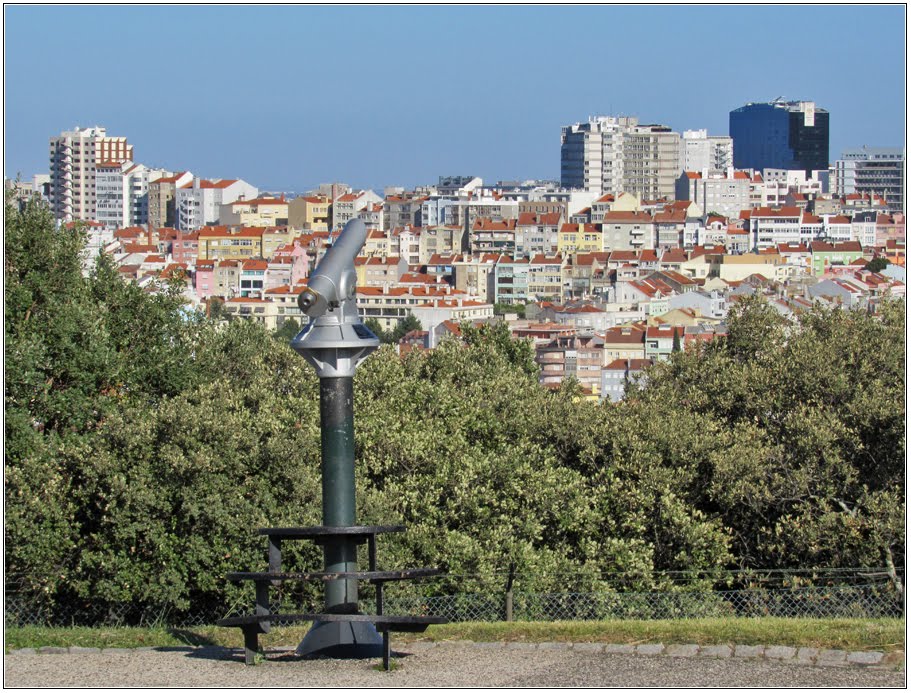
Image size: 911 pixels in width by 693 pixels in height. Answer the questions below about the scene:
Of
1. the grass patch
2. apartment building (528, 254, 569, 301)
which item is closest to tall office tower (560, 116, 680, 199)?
apartment building (528, 254, 569, 301)

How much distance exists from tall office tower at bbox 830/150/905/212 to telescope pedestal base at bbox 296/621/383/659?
17075 centimetres

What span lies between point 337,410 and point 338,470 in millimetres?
237

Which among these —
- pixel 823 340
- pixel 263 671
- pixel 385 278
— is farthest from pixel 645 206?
pixel 263 671

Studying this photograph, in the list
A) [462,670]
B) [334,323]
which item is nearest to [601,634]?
[462,670]

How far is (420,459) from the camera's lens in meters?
13.0

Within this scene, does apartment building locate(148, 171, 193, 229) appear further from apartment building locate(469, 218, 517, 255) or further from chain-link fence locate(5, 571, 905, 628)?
chain-link fence locate(5, 571, 905, 628)

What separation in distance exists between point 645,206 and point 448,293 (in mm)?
48677

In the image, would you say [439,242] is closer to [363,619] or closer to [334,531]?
[334,531]

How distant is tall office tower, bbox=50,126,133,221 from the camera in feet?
504

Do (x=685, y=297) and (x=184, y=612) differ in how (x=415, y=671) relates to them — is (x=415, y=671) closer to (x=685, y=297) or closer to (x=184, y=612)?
(x=184, y=612)

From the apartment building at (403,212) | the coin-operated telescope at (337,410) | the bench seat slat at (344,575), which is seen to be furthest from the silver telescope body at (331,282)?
the apartment building at (403,212)

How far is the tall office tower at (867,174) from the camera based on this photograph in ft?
575

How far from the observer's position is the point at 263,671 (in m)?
6.68

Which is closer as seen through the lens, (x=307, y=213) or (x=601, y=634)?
(x=601, y=634)
